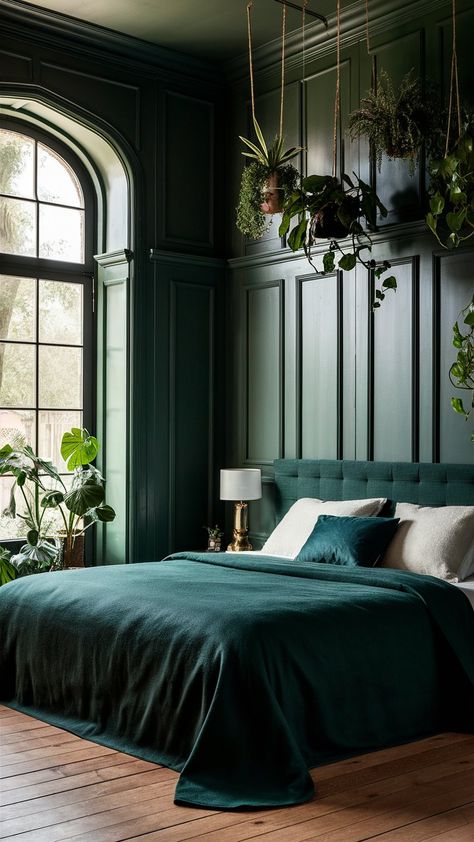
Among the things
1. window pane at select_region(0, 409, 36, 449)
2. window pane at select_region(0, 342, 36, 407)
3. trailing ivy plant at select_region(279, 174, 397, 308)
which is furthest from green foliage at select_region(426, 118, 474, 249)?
window pane at select_region(0, 409, 36, 449)

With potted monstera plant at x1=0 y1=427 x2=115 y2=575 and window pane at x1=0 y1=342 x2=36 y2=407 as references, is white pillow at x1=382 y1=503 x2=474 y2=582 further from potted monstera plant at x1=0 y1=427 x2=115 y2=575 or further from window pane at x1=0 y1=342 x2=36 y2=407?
window pane at x1=0 y1=342 x2=36 y2=407

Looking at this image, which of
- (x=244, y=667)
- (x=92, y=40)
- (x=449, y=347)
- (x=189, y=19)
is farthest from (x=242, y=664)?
(x=92, y=40)

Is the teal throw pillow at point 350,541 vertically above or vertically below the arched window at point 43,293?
below

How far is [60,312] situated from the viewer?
6.61 m

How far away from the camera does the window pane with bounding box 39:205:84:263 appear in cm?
652

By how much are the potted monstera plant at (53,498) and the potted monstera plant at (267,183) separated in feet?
5.58

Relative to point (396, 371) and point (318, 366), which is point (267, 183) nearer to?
point (318, 366)

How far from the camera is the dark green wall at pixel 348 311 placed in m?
5.43

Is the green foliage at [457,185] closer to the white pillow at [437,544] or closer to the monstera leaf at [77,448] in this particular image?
the white pillow at [437,544]

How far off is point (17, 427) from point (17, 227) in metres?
1.25

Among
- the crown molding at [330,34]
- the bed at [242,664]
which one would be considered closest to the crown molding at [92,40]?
the crown molding at [330,34]

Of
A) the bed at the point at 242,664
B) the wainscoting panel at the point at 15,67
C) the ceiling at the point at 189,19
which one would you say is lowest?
the bed at the point at 242,664

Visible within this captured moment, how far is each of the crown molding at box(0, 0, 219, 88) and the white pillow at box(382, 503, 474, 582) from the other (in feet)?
11.4

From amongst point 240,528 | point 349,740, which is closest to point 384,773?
point 349,740
